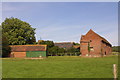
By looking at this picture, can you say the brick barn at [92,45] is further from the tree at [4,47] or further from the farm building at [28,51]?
the tree at [4,47]

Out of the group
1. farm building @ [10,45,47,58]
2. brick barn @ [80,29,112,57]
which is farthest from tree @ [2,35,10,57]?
brick barn @ [80,29,112,57]

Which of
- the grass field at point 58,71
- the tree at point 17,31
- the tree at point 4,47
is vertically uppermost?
the tree at point 17,31

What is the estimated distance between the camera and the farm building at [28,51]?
5681cm

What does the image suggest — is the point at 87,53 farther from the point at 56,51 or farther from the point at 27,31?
the point at 27,31

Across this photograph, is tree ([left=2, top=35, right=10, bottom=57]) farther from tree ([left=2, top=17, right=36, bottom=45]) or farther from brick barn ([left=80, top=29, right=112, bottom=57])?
brick barn ([left=80, top=29, right=112, bottom=57])

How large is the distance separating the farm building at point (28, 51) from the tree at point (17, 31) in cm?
412

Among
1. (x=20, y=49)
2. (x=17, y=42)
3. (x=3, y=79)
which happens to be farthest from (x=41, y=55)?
(x=3, y=79)

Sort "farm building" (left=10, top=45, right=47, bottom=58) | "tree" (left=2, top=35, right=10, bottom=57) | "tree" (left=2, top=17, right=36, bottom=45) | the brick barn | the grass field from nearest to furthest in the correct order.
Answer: the grass field < "tree" (left=2, top=35, right=10, bottom=57) < "farm building" (left=10, top=45, right=47, bottom=58) < the brick barn < "tree" (left=2, top=17, right=36, bottom=45)

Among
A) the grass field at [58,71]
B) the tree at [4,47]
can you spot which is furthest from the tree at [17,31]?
the grass field at [58,71]

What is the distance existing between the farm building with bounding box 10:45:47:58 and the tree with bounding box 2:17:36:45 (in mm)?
4121

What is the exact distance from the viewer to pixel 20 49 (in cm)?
5931

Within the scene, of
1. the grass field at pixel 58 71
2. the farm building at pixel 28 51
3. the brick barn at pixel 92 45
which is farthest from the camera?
the brick barn at pixel 92 45

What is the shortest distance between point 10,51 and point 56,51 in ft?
54.9

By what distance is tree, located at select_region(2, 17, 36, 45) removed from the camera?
207 ft
